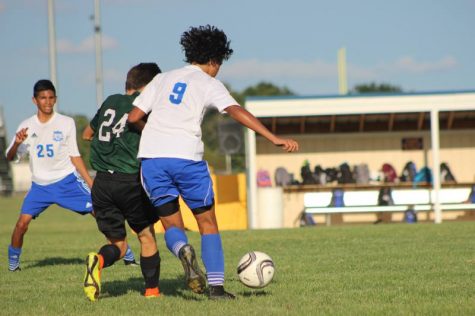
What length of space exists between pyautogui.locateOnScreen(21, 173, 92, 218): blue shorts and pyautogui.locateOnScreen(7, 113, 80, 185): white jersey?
88 mm

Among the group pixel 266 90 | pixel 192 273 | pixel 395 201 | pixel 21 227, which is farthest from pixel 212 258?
pixel 266 90

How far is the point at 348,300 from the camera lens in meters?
7.34

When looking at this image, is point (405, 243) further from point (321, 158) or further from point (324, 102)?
point (321, 158)

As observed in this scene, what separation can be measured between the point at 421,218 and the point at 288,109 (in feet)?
16.3

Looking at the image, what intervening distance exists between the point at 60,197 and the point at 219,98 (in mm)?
4790

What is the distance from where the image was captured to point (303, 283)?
8.73 m

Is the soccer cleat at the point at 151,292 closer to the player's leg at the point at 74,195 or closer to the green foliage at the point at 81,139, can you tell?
the player's leg at the point at 74,195

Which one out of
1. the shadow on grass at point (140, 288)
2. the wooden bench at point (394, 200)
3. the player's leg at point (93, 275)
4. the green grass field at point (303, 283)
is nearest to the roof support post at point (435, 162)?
the wooden bench at point (394, 200)

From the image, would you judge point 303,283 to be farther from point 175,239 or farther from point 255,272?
point 175,239

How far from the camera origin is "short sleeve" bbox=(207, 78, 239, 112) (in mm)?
7090

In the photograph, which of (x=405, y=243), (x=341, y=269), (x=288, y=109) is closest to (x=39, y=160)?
(x=341, y=269)

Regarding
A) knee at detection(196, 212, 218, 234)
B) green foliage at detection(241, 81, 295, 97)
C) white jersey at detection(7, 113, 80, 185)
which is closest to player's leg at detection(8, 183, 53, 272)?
white jersey at detection(7, 113, 80, 185)

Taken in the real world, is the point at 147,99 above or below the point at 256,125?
above

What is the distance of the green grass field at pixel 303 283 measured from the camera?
277 inches
